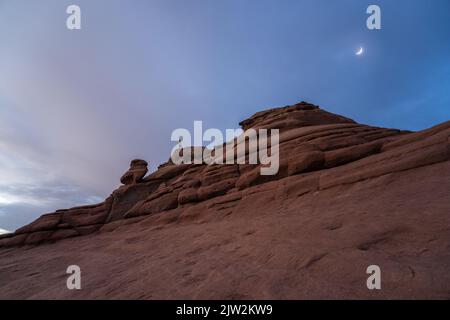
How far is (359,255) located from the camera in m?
5.56

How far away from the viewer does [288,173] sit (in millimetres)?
17219

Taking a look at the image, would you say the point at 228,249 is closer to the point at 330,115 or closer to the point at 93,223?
the point at 93,223

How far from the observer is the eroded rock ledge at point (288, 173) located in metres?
12.9

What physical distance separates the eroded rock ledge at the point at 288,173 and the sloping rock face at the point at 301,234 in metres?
0.10

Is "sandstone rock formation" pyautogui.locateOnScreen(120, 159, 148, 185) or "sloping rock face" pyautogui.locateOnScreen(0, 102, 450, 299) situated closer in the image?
"sloping rock face" pyautogui.locateOnScreen(0, 102, 450, 299)

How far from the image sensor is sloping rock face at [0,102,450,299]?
4.90 m

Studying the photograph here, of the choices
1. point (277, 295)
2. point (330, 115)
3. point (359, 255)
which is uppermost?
point (330, 115)

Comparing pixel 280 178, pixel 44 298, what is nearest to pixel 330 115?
pixel 280 178

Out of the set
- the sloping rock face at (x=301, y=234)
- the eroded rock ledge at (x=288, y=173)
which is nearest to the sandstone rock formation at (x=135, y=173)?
the eroded rock ledge at (x=288, y=173)

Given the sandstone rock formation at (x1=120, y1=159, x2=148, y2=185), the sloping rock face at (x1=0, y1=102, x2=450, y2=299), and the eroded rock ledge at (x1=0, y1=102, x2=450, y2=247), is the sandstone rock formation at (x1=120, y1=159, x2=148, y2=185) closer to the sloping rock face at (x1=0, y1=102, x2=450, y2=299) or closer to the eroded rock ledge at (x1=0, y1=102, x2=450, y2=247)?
the eroded rock ledge at (x1=0, y1=102, x2=450, y2=247)

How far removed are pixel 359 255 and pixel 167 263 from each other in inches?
259

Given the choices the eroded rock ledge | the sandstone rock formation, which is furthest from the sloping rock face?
the sandstone rock formation

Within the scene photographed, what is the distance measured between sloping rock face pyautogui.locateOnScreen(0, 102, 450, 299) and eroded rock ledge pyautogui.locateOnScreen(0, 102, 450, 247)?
10 centimetres

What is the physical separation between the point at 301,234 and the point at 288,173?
9305 millimetres
